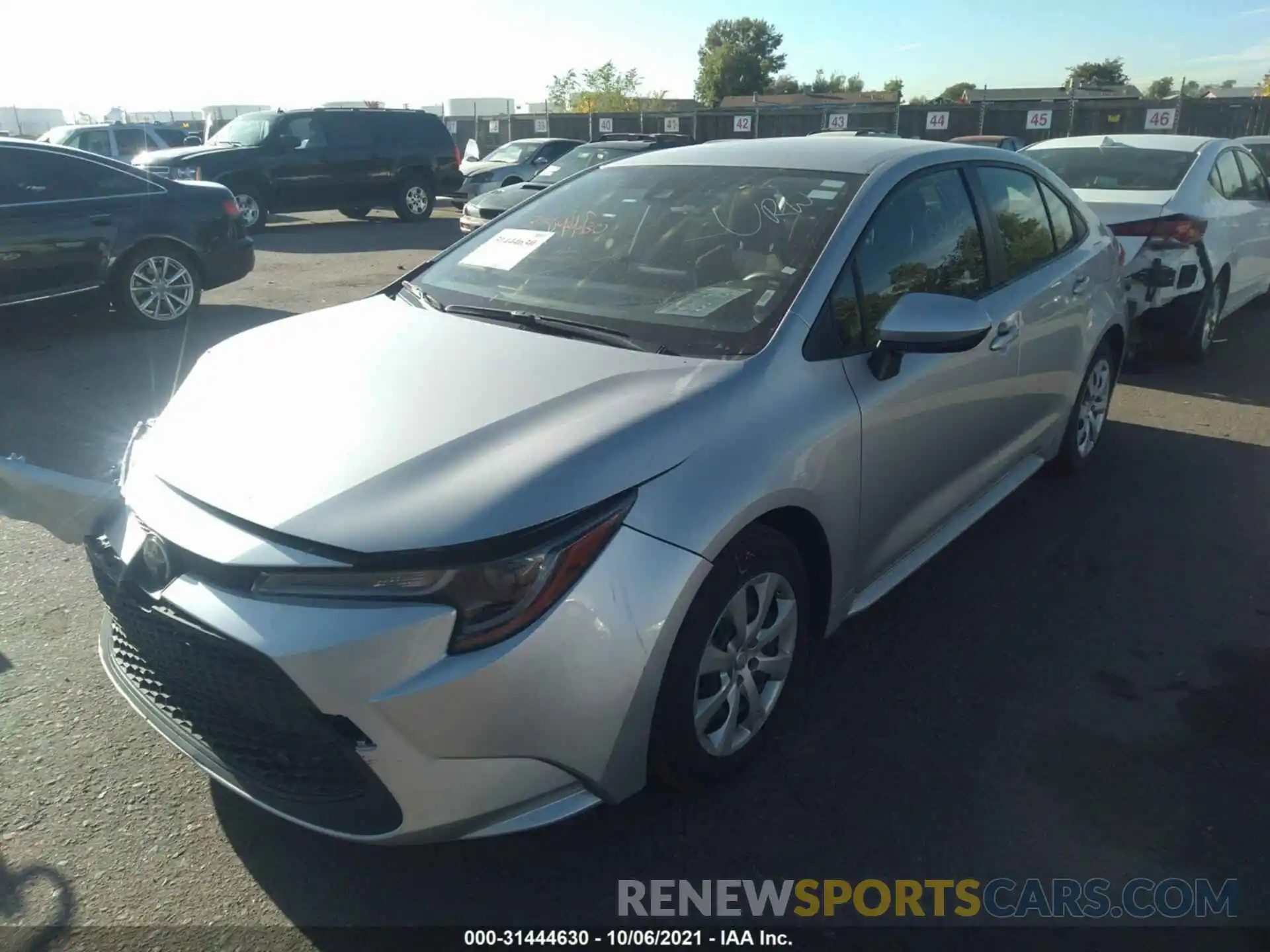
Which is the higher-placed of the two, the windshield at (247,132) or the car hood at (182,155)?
the windshield at (247,132)

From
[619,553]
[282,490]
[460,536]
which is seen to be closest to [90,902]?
[282,490]

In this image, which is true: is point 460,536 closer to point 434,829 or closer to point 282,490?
point 282,490

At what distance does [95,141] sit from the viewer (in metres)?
20.9

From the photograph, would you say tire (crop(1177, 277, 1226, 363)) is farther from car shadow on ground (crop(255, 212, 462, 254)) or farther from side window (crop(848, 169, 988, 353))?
car shadow on ground (crop(255, 212, 462, 254))

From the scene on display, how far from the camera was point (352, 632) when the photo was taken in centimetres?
201

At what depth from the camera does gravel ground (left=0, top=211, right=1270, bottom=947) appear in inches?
95.8

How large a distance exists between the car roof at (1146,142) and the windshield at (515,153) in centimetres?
1212

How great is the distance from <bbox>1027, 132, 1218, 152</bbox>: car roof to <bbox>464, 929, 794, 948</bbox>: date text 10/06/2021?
7.36 m

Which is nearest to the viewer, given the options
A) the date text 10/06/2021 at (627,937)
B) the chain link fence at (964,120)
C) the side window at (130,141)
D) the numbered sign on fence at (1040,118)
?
the date text 10/06/2021 at (627,937)

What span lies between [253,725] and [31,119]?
252 ft

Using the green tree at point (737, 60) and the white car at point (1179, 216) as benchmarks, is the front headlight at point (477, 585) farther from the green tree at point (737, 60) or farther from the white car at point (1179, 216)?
the green tree at point (737, 60)

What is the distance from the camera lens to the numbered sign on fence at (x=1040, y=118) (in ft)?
79.9

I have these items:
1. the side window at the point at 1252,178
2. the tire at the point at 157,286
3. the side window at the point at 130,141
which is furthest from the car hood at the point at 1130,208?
the side window at the point at 130,141

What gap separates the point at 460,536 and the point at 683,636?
0.63 meters
